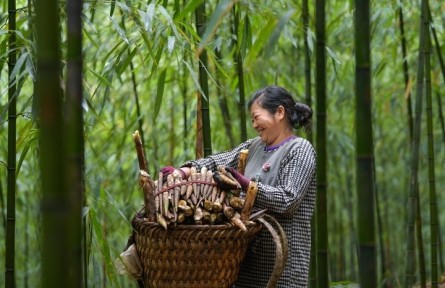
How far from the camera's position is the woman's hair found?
8.44 ft

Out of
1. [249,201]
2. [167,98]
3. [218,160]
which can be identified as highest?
[167,98]

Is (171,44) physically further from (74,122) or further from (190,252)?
(74,122)

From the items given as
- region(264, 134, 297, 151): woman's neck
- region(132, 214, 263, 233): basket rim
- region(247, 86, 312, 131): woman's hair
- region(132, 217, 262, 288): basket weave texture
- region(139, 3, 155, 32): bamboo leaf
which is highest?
region(139, 3, 155, 32): bamboo leaf

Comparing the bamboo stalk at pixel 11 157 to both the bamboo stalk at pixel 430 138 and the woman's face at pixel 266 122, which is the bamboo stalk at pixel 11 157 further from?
the bamboo stalk at pixel 430 138

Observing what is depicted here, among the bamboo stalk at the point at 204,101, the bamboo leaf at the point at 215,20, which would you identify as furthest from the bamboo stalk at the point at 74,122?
the bamboo stalk at the point at 204,101

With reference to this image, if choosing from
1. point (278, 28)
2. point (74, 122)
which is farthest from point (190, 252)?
point (74, 122)

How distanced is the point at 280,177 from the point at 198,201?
1.25 feet

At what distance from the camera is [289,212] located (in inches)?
93.8

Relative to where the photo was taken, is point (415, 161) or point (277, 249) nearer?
point (277, 249)

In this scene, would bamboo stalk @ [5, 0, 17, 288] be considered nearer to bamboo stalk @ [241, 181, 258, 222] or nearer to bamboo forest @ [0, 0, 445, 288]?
bamboo forest @ [0, 0, 445, 288]

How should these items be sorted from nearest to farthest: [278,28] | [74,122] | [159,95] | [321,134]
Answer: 1. [74,122]
2. [278,28]
3. [321,134]
4. [159,95]

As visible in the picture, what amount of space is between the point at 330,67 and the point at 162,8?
134 inches

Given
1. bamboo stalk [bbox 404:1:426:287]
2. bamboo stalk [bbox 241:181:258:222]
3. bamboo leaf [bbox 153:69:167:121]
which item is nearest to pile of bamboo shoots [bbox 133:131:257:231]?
bamboo stalk [bbox 241:181:258:222]

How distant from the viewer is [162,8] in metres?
2.64
